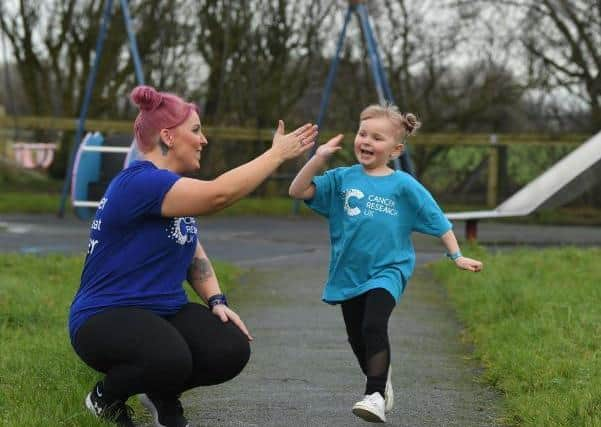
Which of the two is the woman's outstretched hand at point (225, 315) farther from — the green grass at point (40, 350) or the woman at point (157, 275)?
the green grass at point (40, 350)

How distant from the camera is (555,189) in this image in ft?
44.4

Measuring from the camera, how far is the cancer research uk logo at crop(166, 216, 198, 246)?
14.5 ft

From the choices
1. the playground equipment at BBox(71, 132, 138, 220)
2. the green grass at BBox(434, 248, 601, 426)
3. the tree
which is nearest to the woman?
the green grass at BBox(434, 248, 601, 426)

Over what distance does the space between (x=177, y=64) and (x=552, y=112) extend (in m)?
7.78

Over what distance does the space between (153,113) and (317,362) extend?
230cm

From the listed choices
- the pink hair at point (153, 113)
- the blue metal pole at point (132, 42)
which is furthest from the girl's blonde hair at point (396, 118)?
the blue metal pole at point (132, 42)

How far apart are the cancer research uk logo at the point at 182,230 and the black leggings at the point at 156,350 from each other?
293 mm

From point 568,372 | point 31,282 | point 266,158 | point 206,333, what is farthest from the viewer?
point 31,282

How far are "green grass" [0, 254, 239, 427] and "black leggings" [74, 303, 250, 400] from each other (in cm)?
28

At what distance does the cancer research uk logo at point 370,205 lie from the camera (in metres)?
5.20

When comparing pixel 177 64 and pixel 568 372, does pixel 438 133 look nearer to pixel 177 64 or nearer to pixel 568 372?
pixel 177 64

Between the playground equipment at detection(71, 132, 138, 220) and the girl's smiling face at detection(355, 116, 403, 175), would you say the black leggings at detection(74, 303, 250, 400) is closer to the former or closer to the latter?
the girl's smiling face at detection(355, 116, 403, 175)

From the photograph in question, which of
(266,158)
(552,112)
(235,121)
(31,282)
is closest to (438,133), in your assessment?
(552,112)

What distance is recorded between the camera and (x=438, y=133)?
24.7m
